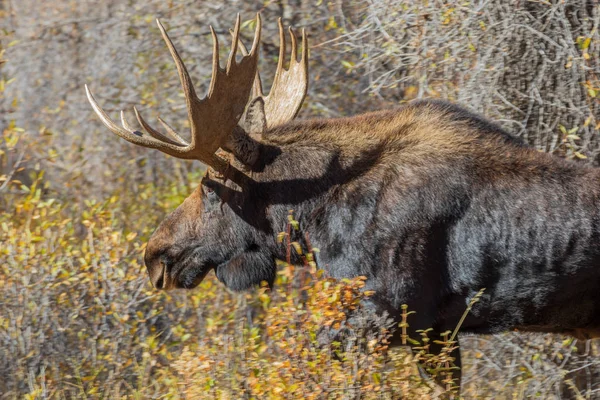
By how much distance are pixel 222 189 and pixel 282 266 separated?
2484 millimetres

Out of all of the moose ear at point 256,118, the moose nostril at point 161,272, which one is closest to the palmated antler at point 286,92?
the moose ear at point 256,118

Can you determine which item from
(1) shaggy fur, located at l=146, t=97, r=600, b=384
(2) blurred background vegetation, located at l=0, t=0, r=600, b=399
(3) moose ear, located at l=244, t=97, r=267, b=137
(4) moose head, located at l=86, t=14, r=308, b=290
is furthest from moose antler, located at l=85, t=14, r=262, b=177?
(2) blurred background vegetation, located at l=0, t=0, r=600, b=399

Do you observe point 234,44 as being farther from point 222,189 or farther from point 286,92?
point 286,92

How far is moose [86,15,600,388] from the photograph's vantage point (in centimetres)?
531

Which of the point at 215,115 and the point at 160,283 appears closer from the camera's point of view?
the point at 215,115

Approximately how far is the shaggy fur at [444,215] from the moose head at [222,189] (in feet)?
0.24

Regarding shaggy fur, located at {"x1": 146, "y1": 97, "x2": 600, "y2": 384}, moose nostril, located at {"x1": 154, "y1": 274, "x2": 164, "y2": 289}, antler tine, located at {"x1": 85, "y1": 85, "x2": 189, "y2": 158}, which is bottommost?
moose nostril, located at {"x1": 154, "y1": 274, "x2": 164, "y2": 289}

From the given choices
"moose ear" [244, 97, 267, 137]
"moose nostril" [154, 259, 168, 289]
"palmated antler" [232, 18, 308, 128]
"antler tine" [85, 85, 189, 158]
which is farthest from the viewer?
"palmated antler" [232, 18, 308, 128]

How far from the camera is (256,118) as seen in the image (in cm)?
590

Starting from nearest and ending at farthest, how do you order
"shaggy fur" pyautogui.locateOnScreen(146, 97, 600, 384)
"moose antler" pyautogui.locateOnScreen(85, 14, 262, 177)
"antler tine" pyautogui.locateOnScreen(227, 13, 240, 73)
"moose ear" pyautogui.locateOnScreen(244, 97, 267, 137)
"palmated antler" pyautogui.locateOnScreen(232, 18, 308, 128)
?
"antler tine" pyautogui.locateOnScreen(227, 13, 240, 73), "shaggy fur" pyautogui.locateOnScreen(146, 97, 600, 384), "moose antler" pyautogui.locateOnScreen(85, 14, 262, 177), "moose ear" pyautogui.locateOnScreen(244, 97, 267, 137), "palmated antler" pyautogui.locateOnScreen(232, 18, 308, 128)

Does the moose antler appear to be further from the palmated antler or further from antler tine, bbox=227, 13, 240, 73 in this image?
the palmated antler

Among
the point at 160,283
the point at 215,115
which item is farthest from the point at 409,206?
the point at 160,283

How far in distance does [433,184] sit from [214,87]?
139cm

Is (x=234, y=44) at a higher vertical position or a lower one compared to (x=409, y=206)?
higher
